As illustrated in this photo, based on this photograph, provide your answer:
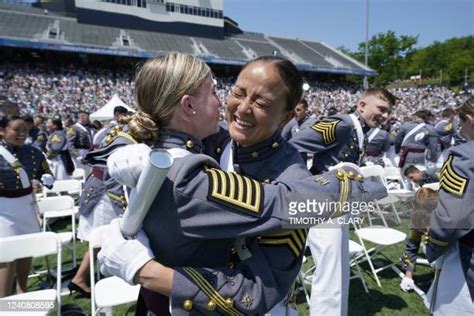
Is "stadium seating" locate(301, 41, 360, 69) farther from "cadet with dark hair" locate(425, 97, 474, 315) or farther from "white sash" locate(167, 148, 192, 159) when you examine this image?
"white sash" locate(167, 148, 192, 159)

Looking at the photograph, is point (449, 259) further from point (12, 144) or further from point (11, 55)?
point (11, 55)

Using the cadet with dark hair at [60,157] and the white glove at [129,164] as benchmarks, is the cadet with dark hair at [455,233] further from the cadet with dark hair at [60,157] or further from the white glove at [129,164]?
the cadet with dark hair at [60,157]

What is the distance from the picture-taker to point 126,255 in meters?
1.27

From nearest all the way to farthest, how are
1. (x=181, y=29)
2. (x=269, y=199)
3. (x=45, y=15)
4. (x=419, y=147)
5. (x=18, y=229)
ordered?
(x=269, y=199) → (x=18, y=229) → (x=419, y=147) → (x=45, y=15) → (x=181, y=29)

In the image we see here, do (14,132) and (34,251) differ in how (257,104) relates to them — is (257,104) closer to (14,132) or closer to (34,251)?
(34,251)

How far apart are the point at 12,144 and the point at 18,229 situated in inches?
41.6

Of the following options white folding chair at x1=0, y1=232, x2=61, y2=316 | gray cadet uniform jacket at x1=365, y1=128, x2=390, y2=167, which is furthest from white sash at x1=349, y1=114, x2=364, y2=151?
gray cadet uniform jacket at x1=365, y1=128, x2=390, y2=167

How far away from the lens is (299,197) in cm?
121

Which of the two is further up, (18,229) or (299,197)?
(299,197)

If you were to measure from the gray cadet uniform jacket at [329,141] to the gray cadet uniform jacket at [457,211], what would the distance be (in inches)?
46.6

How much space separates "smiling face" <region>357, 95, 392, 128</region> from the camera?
159 inches

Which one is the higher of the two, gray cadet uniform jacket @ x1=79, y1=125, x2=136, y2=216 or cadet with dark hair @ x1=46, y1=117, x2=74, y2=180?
gray cadet uniform jacket @ x1=79, y1=125, x2=136, y2=216

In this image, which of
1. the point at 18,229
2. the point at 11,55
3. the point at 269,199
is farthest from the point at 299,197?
the point at 11,55

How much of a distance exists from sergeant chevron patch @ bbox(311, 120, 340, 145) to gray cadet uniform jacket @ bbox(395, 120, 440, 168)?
6.05 m
